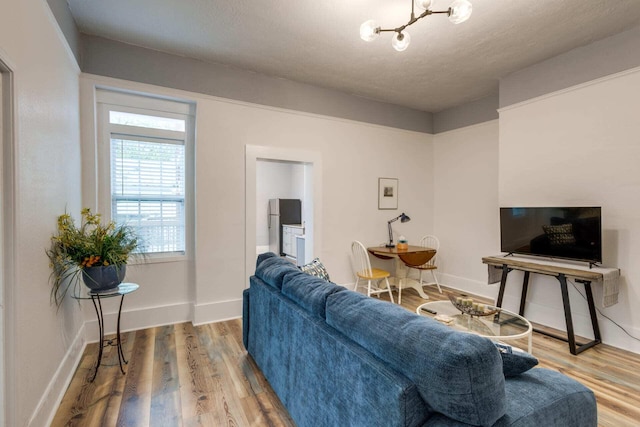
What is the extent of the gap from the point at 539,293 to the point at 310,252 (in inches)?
102

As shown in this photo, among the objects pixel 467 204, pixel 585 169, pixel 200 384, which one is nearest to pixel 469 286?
pixel 467 204

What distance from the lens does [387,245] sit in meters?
4.42

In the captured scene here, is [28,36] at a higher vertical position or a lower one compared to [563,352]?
higher

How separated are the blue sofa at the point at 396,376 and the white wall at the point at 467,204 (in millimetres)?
3329

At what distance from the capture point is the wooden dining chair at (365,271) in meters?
3.92

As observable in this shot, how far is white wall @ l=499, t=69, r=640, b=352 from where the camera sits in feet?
8.78

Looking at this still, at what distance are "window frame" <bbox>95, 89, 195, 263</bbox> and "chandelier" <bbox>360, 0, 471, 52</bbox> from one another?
2.05 metres

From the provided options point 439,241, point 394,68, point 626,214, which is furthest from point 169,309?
point 626,214

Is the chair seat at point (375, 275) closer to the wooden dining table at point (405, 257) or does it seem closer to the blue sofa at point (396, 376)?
the wooden dining table at point (405, 257)

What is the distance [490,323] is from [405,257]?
1.66m

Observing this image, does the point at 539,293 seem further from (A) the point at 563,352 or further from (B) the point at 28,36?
(B) the point at 28,36

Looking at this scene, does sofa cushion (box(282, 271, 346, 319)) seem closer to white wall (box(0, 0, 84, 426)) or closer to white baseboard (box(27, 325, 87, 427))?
white wall (box(0, 0, 84, 426))

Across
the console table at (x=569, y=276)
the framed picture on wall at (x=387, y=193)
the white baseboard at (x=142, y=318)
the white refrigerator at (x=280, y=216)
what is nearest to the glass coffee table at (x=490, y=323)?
the console table at (x=569, y=276)

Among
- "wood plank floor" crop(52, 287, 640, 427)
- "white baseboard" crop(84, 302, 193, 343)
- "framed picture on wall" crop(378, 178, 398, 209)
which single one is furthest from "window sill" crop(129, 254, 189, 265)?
"framed picture on wall" crop(378, 178, 398, 209)
